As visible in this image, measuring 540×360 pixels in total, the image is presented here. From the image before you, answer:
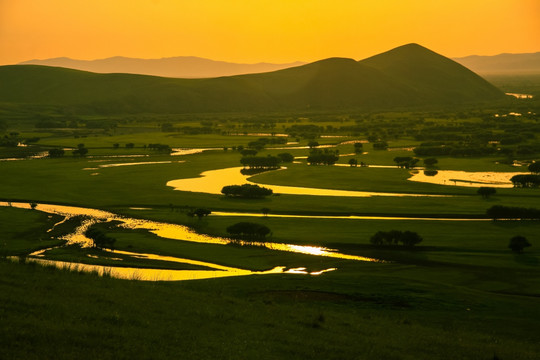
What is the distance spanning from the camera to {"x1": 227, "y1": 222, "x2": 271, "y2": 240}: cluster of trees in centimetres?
8904

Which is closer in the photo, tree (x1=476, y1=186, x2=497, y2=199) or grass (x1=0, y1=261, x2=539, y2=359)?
grass (x1=0, y1=261, x2=539, y2=359)

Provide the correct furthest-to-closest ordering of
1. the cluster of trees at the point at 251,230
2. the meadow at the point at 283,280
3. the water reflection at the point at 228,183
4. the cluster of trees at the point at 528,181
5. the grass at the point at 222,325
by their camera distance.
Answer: the cluster of trees at the point at 528,181
the water reflection at the point at 228,183
the cluster of trees at the point at 251,230
the meadow at the point at 283,280
the grass at the point at 222,325

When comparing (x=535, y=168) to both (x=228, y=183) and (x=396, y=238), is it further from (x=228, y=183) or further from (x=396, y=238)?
(x=396, y=238)

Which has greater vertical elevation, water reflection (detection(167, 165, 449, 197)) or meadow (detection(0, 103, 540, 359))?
meadow (detection(0, 103, 540, 359))

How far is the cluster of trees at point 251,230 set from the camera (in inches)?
3505

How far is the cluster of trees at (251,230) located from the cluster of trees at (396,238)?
15.5 meters

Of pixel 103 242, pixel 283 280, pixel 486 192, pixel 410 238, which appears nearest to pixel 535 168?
pixel 486 192

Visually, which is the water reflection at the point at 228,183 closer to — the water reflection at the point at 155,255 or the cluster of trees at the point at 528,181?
the cluster of trees at the point at 528,181

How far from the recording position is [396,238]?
83.9 meters

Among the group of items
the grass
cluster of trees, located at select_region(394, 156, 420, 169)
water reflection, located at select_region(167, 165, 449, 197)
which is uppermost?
the grass

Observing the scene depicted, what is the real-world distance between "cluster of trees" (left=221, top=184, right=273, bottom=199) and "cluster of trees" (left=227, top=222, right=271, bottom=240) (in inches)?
1283

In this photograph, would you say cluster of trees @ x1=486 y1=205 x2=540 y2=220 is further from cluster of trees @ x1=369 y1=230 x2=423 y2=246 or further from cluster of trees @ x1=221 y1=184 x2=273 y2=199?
cluster of trees @ x1=221 y1=184 x2=273 y2=199

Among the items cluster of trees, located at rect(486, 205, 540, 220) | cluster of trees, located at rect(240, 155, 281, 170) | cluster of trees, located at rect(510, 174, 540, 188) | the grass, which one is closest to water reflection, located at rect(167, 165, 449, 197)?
cluster of trees, located at rect(240, 155, 281, 170)

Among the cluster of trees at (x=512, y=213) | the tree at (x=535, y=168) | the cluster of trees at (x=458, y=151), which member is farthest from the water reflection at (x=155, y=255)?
the cluster of trees at (x=458, y=151)
